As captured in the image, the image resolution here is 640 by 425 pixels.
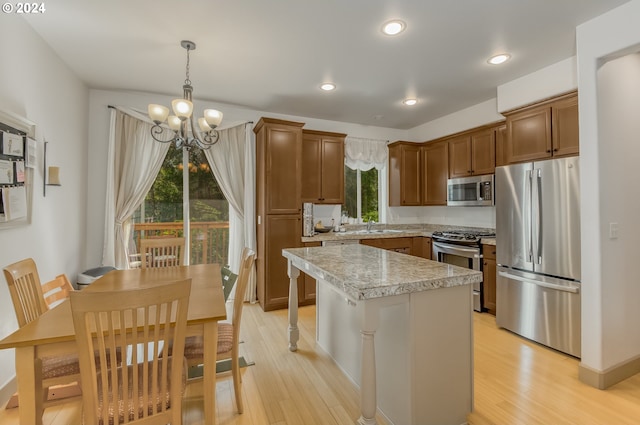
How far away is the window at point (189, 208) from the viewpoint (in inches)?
152

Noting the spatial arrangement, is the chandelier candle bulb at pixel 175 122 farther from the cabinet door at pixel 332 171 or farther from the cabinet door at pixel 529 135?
the cabinet door at pixel 529 135

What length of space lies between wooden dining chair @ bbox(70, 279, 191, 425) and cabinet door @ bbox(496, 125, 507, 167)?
12.5 ft

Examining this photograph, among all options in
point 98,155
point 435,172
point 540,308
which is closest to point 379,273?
point 540,308

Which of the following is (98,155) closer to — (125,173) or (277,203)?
(125,173)

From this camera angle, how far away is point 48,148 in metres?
2.65

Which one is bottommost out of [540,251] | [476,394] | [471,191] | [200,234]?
[476,394]

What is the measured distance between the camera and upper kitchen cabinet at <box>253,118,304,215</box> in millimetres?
3814

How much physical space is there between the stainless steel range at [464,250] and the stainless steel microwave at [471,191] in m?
0.44

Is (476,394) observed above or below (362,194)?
below

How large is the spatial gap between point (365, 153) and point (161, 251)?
3.41 m

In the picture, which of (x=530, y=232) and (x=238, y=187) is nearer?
(x=530, y=232)

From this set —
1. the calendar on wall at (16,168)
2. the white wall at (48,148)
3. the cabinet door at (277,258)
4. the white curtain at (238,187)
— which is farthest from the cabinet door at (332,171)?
the calendar on wall at (16,168)

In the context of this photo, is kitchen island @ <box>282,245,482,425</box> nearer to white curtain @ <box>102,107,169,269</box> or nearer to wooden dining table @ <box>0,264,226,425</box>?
wooden dining table @ <box>0,264,226,425</box>

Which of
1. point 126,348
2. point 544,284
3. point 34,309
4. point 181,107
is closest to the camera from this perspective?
point 126,348
